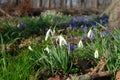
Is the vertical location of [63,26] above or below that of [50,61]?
below

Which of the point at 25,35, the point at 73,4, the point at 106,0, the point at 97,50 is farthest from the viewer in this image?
the point at 106,0

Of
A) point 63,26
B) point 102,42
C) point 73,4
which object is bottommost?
point 73,4

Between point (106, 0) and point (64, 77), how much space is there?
21.3 meters

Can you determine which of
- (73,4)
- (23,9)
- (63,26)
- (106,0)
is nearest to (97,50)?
(63,26)

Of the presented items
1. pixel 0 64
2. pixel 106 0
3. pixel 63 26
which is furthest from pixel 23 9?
pixel 0 64

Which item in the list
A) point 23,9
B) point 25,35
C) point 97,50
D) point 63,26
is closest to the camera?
point 97,50

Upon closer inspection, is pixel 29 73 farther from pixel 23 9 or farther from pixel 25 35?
pixel 23 9

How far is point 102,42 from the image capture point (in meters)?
4.31

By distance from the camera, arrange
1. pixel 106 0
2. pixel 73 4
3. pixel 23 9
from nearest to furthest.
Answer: pixel 23 9 → pixel 73 4 → pixel 106 0

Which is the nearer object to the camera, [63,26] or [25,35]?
[25,35]

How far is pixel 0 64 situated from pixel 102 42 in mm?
1219

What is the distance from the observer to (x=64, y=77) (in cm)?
399

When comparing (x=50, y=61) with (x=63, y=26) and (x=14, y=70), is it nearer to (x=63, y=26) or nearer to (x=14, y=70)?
(x=14, y=70)

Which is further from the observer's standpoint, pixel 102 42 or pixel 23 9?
pixel 23 9
